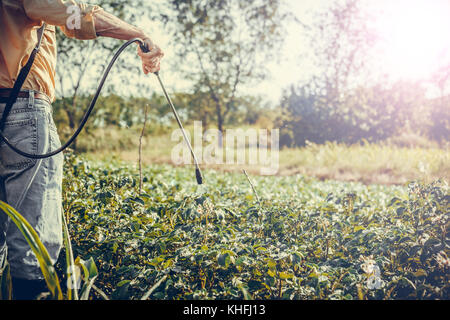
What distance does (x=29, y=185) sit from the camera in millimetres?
1848

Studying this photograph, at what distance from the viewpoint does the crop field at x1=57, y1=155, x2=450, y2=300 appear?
193 cm

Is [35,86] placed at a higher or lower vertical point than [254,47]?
lower

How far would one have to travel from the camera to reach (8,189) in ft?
Result: 6.13

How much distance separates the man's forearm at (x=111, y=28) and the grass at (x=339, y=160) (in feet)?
17.0

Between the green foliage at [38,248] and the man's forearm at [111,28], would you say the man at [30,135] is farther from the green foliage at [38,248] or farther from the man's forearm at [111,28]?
the green foliage at [38,248]

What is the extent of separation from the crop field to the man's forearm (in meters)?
1.13

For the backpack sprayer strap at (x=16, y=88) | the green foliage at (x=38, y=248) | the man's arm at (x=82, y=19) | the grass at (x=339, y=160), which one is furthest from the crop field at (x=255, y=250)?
the grass at (x=339, y=160)

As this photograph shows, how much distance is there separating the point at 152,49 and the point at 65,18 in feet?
1.83

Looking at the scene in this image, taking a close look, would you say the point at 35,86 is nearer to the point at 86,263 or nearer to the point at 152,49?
the point at 152,49

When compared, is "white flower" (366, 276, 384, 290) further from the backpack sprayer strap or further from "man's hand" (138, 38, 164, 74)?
the backpack sprayer strap

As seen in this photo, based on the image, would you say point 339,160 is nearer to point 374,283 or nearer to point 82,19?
point 374,283

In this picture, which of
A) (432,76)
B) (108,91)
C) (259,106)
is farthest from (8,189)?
(259,106)

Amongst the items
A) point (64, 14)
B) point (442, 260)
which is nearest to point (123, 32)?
point (64, 14)

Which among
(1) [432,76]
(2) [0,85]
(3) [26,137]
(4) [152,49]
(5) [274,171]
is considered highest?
(1) [432,76]
